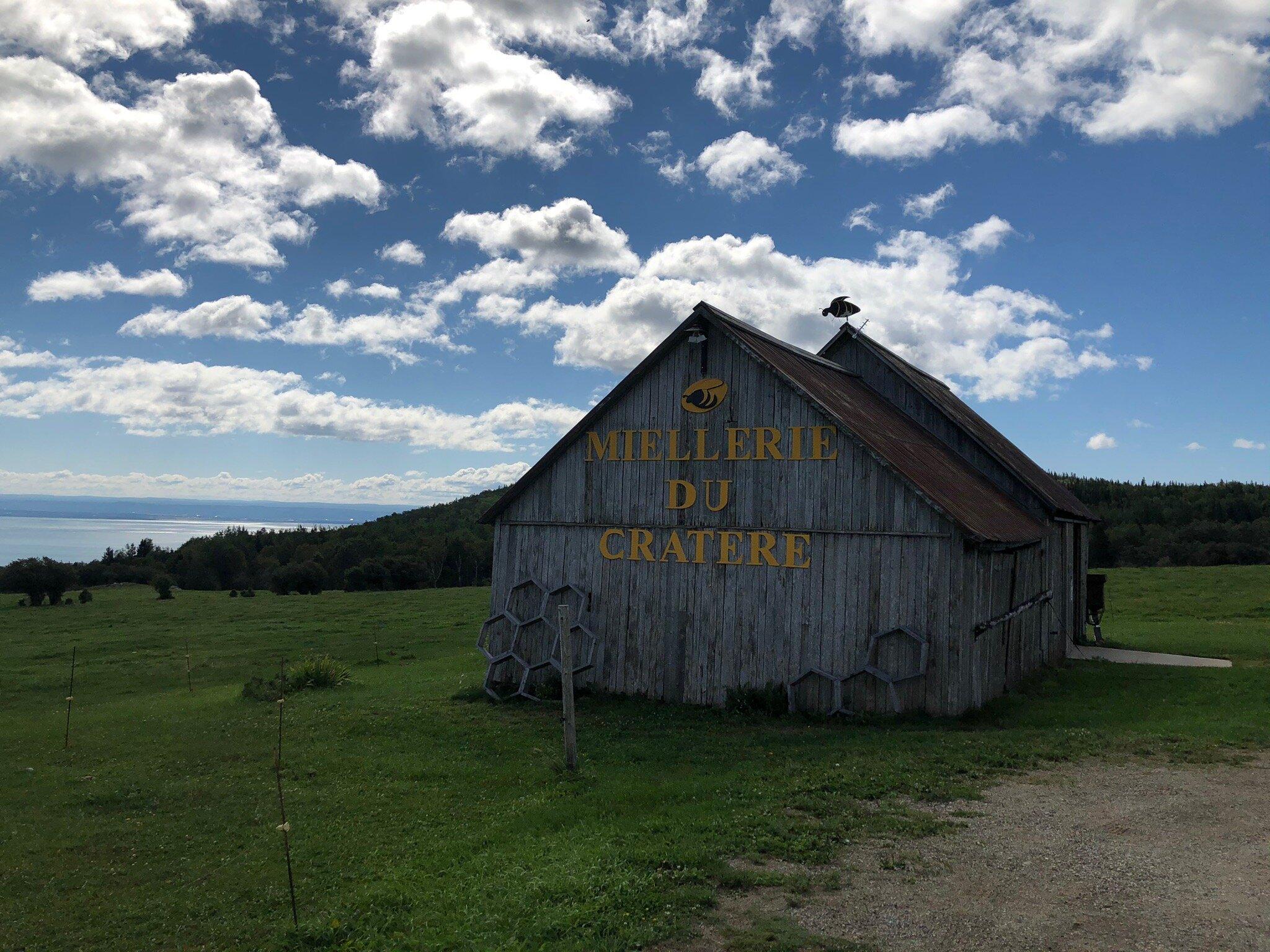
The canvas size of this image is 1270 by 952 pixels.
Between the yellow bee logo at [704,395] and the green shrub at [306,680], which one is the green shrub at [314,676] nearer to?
the green shrub at [306,680]

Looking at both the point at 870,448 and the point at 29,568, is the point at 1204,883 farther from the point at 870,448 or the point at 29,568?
the point at 29,568

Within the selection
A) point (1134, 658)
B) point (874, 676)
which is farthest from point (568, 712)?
point (1134, 658)

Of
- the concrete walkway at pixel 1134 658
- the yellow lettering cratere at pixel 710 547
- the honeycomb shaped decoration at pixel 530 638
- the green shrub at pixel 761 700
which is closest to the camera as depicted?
the green shrub at pixel 761 700

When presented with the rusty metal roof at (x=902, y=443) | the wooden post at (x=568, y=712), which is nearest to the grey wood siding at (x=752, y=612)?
the rusty metal roof at (x=902, y=443)

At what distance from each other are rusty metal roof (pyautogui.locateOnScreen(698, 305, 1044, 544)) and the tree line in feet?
176

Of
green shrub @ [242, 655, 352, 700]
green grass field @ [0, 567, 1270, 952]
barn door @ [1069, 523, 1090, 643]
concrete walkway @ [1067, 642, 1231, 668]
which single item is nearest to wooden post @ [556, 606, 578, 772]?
green grass field @ [0, 567, 1270, 952]

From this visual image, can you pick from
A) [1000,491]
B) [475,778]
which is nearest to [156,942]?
[475,778]

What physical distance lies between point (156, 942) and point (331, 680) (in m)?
17.1

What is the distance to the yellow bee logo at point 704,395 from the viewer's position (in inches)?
737

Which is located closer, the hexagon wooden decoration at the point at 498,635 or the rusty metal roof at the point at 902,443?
the rusty metal roof at the point at 902,443

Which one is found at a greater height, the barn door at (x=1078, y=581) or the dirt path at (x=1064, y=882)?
the barn door at (x=1078, y=581)

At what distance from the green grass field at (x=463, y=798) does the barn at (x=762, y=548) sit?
3.29 feet

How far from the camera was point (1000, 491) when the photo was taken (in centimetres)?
2262

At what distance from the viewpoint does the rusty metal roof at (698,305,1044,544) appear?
1673 centimetres
